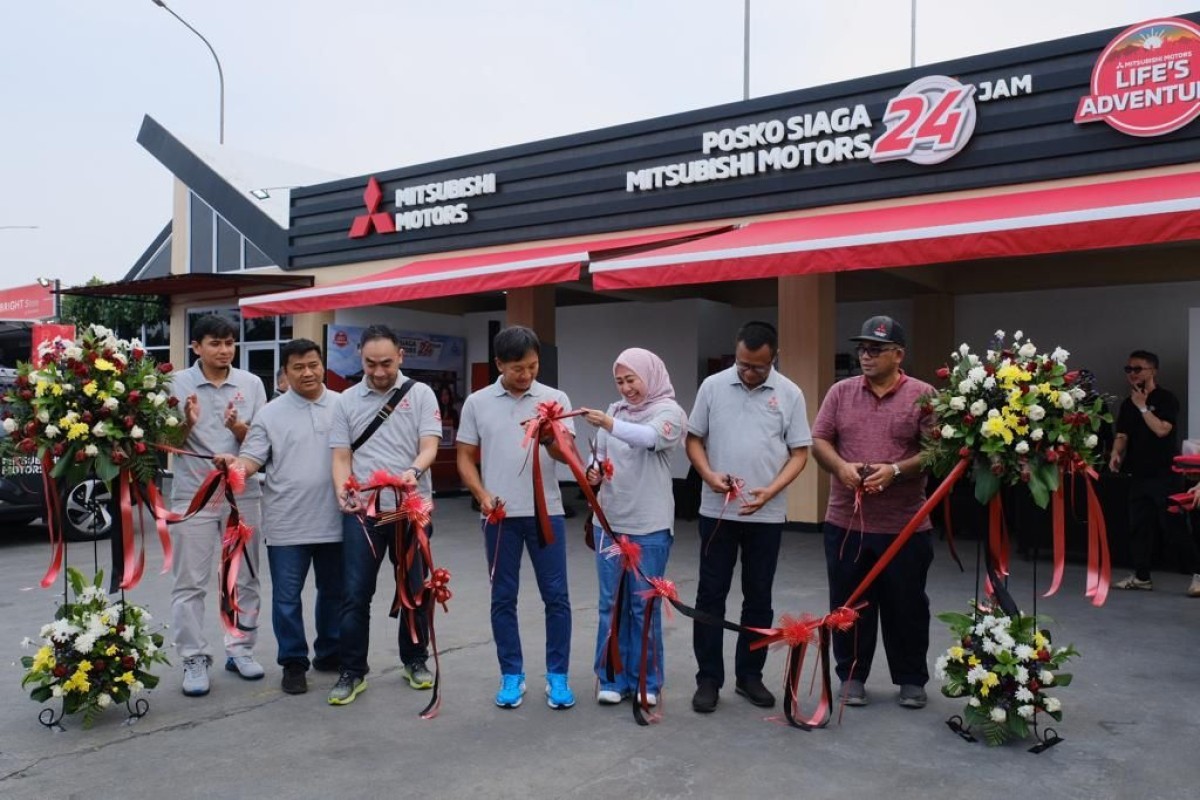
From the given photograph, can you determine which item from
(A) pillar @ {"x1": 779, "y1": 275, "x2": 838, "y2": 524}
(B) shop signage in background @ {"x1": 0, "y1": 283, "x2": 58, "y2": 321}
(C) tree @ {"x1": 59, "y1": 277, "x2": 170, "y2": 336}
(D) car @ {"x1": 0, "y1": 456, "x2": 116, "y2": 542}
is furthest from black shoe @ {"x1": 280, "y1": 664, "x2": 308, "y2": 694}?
(B) shop signage in background @ {"x1": 0, "y1": 283, "x2": 58, "y2": 321}

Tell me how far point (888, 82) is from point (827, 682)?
6157mm

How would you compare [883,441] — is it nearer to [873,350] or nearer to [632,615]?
[873,350]

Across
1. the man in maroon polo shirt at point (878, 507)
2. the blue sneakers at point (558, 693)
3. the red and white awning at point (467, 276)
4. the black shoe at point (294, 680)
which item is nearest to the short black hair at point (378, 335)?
the black shoe at point (294, 680)

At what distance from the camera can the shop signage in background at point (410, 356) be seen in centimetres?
1234

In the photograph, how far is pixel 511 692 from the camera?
410cm

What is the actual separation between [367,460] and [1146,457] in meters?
5.59

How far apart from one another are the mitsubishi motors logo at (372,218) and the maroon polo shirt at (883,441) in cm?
920

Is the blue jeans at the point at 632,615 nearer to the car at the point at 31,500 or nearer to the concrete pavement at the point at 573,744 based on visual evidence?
the concrete pavement at the point at 573,744

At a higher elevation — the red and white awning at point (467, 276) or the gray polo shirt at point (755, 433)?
the red and white awning at point (467, 276)

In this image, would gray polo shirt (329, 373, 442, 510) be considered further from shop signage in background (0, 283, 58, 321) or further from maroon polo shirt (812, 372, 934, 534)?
shop signage in background (0, 283, 58, 321)

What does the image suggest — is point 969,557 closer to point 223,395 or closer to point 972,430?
point 972,430

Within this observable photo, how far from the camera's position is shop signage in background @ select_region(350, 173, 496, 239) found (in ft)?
37.3

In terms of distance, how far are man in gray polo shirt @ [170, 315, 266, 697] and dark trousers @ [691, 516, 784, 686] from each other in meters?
2.17

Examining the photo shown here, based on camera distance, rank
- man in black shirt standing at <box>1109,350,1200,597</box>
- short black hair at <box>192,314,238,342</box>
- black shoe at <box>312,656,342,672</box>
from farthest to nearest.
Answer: man in black shirt standing at <box>1109,350,1200,597</box>
black shoe at <box>312,656,342,672</box>
short black hair at <box>192,314,238,342</box>
